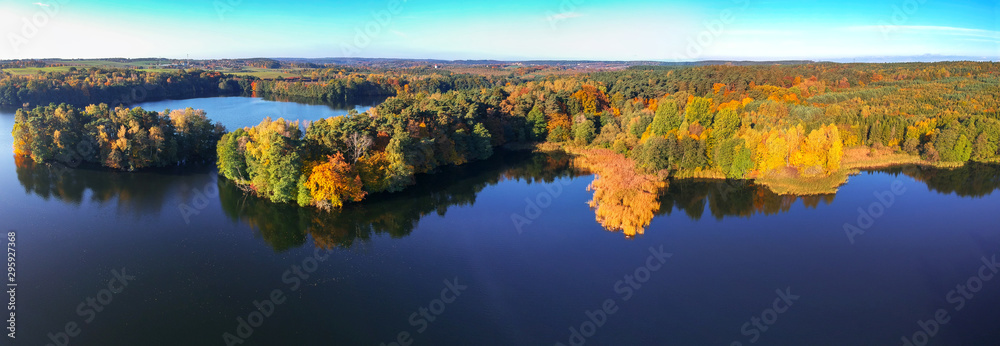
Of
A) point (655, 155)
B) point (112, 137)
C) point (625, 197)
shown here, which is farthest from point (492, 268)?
point (112, 137)

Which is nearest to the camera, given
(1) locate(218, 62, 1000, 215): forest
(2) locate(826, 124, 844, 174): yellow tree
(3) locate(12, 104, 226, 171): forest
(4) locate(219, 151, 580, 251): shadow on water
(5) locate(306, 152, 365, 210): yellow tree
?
(4) locate(219, 151, 580, 251): shadow on water

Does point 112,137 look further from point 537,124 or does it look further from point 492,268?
point 537,124

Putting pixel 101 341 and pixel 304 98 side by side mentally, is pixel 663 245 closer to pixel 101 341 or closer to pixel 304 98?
pixel 101 341

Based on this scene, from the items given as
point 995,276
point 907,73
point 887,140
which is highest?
point 907,73

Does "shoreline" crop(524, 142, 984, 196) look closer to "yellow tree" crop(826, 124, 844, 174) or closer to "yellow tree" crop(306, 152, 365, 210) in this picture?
"yellow tree" crop(826, 124, 844, 174)

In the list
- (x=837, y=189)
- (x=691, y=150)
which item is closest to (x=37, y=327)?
(x=691, y=150)

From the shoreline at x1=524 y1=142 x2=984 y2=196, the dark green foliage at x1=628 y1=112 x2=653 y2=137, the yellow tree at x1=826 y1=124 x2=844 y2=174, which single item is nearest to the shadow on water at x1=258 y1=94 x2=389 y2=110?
the shoreline at x1=524 y1=142 x2=984 y2=196
